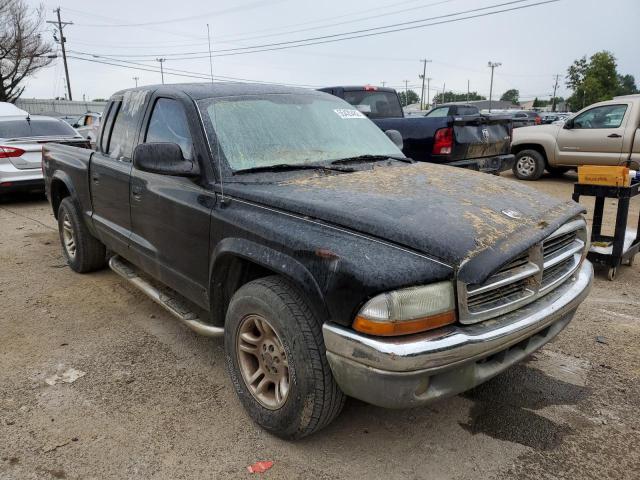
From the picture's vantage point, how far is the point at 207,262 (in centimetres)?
292

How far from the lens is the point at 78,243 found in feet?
16.4

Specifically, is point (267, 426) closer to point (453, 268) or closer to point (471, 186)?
point (453, 268)

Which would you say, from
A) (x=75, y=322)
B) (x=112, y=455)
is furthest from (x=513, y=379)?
(x=75, y=322)

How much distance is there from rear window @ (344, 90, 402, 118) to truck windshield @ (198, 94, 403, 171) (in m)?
6.11

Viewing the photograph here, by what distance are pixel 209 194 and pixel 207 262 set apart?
399 millimetres

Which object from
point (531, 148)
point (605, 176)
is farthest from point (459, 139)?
point (531, 148)

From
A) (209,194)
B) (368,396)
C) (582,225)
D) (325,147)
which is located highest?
(325,147)

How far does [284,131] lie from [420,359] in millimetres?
1855

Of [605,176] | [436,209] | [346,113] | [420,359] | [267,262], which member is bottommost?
[420,359]

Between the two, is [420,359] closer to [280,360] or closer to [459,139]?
[280,360]

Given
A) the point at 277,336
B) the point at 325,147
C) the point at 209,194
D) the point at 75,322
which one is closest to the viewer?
the point at 277,336

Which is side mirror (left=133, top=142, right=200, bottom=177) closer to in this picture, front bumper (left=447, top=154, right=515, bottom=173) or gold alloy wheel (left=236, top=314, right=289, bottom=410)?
gold alloy wheel (left=236, top=314, right=289, bottom=410)

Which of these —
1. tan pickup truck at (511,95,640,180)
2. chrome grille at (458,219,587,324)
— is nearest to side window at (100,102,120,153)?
chrome grille at (458,219,587,324)

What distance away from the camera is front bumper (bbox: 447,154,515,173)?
25.2ft
